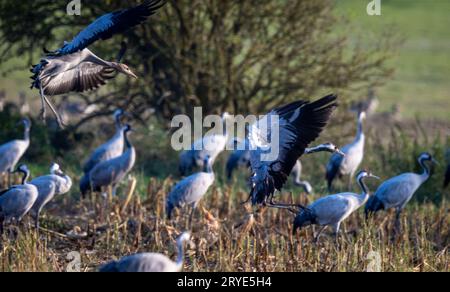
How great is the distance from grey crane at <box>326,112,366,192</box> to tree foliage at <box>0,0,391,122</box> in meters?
1.45

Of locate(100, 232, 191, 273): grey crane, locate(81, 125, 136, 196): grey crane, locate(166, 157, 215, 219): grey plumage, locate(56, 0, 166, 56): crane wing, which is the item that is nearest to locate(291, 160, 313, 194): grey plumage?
locate(166, 157, 215, 219): grey plumage

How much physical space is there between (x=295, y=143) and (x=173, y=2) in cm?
554

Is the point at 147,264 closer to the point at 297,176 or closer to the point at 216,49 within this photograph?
the point at 297,176

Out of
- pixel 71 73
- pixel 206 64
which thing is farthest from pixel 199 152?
pixel 71 73

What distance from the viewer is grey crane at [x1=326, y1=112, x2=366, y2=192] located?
11773 millimetres

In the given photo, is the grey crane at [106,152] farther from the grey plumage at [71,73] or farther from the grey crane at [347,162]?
the grey crane at [347,162]

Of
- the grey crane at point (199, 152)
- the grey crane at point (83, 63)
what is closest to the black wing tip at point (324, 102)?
the grey crane at point (83, 63)

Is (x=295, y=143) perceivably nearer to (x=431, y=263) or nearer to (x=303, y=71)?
(x=431, y=263)

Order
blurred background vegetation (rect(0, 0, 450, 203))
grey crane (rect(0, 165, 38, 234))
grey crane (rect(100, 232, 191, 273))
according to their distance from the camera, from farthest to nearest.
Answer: blurred background vegetation (rect(0, 0, 450, 203)), grey crane (rect(0, 165, 38, 234)), grey crane (rect(100, 232, 191, 273))

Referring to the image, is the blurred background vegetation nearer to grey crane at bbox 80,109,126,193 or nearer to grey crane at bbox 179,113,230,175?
grey crane at bbox 179,113,230,175

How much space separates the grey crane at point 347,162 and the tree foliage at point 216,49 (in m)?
1.45

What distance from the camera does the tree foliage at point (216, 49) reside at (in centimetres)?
1288

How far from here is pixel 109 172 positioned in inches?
423

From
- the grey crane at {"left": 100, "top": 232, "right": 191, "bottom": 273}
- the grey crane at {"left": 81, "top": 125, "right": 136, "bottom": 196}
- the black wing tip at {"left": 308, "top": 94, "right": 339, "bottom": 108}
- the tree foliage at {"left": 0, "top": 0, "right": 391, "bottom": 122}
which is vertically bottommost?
the grey crane at {"left": 100, "top": 232, "right": 191, "bottom": 273}
